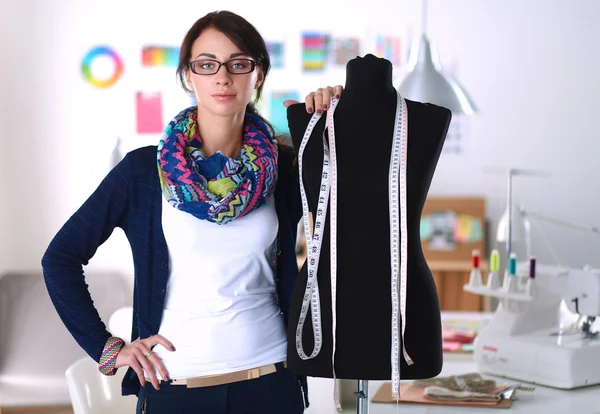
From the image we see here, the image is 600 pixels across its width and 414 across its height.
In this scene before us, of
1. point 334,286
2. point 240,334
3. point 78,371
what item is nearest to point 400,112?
point 334,286

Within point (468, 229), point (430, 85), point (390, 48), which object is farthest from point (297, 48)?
point (430, 85)

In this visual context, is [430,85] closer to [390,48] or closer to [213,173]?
[213,173]

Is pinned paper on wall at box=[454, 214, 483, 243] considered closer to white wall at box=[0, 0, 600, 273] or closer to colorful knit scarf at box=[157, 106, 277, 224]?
white wall at box=[0, 0, 600, 273]

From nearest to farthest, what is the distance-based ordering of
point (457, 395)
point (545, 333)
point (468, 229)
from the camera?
point (457, 395), point (545, 333), point (468, 229)

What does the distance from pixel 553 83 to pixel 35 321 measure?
3.61m

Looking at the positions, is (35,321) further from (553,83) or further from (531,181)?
(553,83)

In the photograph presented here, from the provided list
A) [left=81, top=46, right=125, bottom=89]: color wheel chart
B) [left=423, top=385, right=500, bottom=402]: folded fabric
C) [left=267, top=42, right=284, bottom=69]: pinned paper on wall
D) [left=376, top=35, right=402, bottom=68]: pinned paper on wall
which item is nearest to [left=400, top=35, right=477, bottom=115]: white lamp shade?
[left=423, top=385, right=500, bottom=402]: folded fabric

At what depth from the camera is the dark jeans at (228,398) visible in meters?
1.79

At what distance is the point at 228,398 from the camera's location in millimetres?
1800

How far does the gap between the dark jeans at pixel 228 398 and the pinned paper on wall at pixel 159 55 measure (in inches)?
151

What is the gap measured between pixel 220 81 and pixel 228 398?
70 cm

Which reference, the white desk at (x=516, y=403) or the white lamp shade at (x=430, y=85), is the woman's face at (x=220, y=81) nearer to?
the white desk at (x=516, y=403)

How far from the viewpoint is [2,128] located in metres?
5.32

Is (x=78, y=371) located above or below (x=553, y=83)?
below
